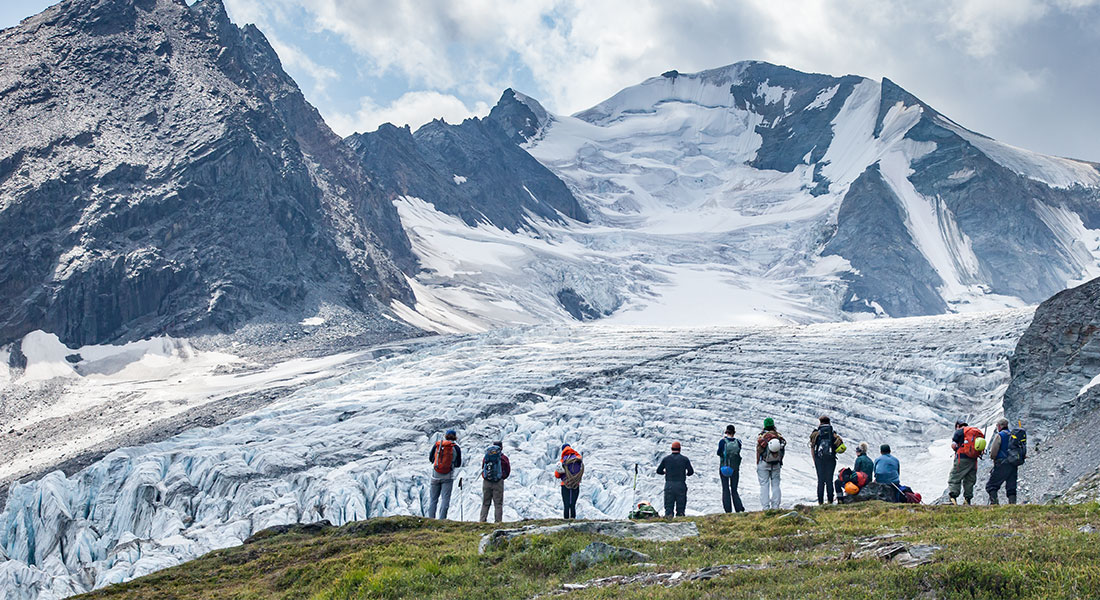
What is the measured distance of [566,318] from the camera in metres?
164

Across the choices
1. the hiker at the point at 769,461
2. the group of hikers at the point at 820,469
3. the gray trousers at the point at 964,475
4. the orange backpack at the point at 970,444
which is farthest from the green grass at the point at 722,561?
the gray trousers at the point at 964,475

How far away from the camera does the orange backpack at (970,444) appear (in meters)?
17.4

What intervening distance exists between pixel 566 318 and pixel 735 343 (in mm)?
108950

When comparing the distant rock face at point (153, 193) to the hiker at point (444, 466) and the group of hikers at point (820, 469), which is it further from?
the group of hikers at point (820, 469)

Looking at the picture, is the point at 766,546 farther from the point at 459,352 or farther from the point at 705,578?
the point at 459,352

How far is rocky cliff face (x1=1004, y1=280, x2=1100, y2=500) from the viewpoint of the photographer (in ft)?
71.4

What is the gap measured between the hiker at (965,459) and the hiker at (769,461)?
3538mm

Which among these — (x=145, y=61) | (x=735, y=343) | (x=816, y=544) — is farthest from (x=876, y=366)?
(x=145, y=61)

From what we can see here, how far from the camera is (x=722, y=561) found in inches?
429

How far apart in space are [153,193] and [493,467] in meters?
124

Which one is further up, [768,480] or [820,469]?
[820,469]

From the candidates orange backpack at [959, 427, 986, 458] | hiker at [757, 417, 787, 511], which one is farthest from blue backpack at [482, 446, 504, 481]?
orange backpack at [959, 427, 986, 458]

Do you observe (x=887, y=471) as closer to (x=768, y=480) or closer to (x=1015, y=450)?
(x=768, y=480)

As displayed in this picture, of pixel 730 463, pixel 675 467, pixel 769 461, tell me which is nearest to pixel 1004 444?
pixel 769 461
